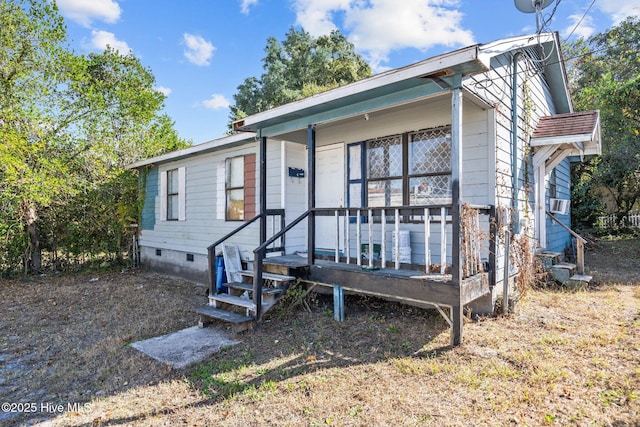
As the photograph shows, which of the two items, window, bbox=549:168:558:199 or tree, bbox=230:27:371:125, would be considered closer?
window, bbox=549:168:558:199

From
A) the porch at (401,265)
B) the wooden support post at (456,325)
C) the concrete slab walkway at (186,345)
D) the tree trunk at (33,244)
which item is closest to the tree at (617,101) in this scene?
the porch at (401,265)

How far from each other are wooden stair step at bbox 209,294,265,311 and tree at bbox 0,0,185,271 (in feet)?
20.0

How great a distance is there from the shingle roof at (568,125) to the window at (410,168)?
227cm

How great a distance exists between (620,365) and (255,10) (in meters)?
13.8

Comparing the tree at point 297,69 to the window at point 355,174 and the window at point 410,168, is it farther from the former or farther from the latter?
the window at point 410,168

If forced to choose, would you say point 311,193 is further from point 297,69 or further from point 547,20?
point 297,69

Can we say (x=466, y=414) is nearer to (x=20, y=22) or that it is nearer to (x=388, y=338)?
(x=388, y=338)

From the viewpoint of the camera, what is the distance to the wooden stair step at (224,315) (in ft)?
15.4

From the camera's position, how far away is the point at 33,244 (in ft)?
31.5

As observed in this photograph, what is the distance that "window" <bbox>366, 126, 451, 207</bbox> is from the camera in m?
5.32

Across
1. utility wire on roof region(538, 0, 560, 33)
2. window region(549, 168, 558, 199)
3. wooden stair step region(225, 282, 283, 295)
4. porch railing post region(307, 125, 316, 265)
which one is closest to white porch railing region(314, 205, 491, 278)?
porch railing post region(307, 125, 316, 265)

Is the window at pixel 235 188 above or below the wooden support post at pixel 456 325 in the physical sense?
above

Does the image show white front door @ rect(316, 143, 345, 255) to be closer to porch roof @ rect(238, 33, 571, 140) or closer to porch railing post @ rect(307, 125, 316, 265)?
porch roof @ rect(238, 33, 571, 140)

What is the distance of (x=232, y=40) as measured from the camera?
14.6 metres
